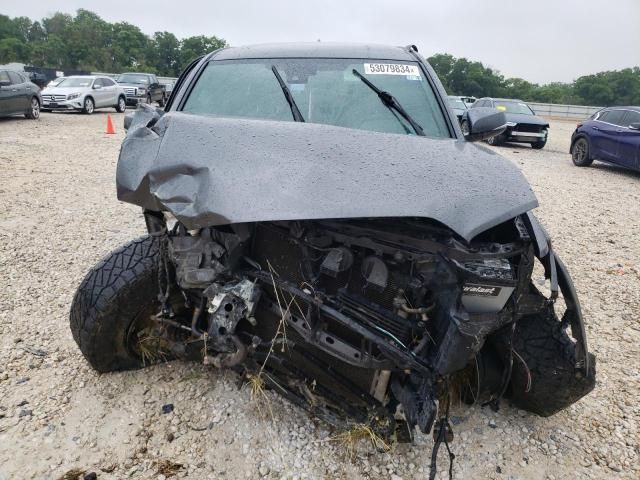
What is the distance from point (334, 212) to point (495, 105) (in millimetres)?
13786

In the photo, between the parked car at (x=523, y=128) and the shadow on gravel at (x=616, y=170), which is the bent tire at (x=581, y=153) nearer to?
the shadow on gravel at (x=616, y=170)

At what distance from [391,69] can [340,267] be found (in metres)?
1.58

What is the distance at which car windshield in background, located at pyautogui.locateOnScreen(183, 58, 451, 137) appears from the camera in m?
2.51

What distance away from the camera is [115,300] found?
86.7 inches

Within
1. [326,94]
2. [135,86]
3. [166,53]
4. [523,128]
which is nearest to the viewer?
[326,94]

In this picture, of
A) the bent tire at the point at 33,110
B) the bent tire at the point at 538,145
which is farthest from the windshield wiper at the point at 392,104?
the bent tire at the point at 33,110

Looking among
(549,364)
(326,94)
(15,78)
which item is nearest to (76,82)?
(15,78)

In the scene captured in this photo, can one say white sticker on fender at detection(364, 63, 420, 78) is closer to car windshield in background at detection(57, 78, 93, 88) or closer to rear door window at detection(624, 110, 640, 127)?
rear door window at detection(624, 110, 640, 127)

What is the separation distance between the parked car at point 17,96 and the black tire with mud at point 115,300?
12.2 m

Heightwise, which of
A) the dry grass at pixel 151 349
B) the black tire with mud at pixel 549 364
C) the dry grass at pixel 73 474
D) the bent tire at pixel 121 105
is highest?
the bent tire at pixel 121 105

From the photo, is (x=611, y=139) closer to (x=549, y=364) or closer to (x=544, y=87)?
(x=549, y=364)

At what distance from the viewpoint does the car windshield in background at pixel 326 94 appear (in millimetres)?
2512

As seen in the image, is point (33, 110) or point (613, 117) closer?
point (613, 117)

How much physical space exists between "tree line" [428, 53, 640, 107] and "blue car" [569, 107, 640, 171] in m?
39.5
